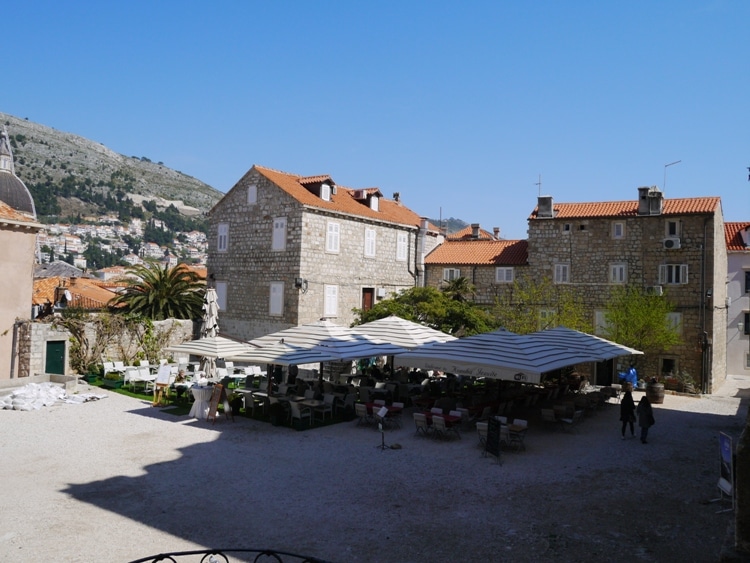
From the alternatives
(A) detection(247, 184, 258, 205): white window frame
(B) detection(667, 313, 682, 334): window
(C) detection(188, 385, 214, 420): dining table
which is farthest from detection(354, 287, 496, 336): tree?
(C) detection(188, 385, 214, 420): dining table

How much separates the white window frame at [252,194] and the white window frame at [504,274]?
13986mm

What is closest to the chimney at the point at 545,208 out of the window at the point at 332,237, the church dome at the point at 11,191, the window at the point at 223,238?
the window at the point at 332,237

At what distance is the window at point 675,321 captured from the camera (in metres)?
30.9

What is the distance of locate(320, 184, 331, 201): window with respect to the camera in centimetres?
3250

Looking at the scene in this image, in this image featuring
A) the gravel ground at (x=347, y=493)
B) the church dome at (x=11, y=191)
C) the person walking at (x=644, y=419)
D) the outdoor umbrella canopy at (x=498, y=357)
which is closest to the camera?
the gravel ground at (x=347, y=493)

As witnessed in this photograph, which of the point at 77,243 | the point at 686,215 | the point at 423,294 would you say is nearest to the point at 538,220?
the point at 686,215

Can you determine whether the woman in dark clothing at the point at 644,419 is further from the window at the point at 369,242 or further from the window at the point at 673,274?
the window at the point at 369,242

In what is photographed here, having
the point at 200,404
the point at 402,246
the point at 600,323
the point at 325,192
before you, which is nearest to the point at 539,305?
the point at 600,323

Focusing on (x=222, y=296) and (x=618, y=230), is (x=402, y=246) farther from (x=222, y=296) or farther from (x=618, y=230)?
(x=618, y=230)

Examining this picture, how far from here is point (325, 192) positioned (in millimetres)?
32625

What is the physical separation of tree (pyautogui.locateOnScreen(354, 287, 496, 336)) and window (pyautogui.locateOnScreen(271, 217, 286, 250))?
575cm

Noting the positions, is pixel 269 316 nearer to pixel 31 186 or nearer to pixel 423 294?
pixel 423 294

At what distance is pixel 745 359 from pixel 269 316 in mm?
30279

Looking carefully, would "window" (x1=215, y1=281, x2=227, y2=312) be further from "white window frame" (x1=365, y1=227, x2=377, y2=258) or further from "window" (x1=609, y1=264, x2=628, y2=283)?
"window" (x1=609, y1=264, x2=628, y2=283)
